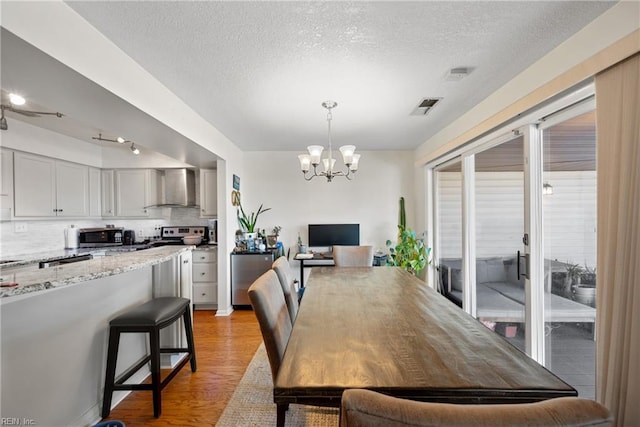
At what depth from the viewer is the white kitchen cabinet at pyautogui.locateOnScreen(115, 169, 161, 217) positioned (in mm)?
4414

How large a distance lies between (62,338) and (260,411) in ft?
4.23

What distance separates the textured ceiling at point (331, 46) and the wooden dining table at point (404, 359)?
1609 millimetres

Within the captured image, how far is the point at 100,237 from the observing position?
166 inches

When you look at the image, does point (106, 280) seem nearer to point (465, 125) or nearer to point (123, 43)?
point (123, 43)

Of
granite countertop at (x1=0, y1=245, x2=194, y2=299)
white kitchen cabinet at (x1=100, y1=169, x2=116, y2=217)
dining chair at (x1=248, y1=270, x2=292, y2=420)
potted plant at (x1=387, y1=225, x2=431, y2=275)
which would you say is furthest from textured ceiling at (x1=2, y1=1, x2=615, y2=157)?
white kitchen cabinet at (x1=100, y1=169, x2=116, y2=217)

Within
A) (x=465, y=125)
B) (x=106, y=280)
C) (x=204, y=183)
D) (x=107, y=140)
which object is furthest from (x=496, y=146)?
(x=107, y=140)

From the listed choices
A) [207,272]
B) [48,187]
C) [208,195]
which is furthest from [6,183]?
[207,272]

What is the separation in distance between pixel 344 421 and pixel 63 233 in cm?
505

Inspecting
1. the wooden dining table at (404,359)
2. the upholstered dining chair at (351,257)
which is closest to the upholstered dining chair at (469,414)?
the wooden dining table at (404,359)

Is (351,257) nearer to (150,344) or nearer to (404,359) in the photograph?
(150,344)

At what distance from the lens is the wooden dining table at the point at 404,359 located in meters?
0.92

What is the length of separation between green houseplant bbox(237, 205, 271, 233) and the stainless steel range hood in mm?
825

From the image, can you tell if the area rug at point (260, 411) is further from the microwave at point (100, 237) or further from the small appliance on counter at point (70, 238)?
the small appliance on counter at point (70, 238)

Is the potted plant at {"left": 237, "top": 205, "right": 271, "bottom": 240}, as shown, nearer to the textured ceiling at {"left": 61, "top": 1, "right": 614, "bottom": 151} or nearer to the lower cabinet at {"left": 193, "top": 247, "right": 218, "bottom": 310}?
the lower cabinet at {"left": 193, "top": 247, "right": 218, "bottom": 310}
